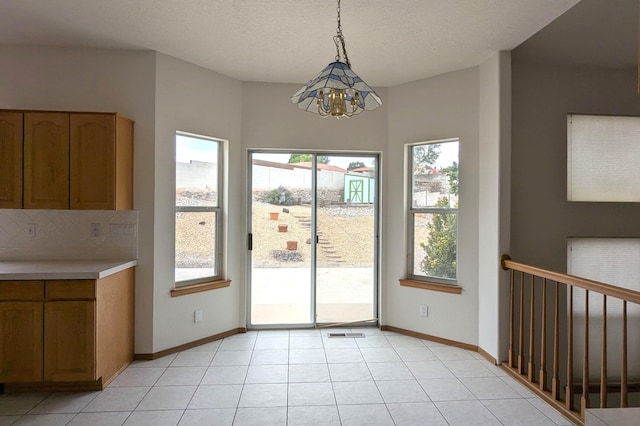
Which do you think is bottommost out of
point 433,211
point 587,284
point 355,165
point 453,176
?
point 587,284

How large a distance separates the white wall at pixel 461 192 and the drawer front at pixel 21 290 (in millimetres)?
3124

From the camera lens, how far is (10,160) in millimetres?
2863

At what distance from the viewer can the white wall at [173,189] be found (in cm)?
334

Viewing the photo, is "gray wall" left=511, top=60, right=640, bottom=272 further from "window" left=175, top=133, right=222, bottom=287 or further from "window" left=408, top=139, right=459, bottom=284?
"window" left=175, top=133, right=222, bottom=287

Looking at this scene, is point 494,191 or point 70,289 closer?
point 70,289

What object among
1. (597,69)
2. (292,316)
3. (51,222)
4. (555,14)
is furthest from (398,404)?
(597,69)

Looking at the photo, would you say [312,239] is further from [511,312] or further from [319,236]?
[511,312]

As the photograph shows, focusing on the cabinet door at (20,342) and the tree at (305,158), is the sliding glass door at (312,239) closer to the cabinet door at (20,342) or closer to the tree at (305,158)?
the tree at (305,158)

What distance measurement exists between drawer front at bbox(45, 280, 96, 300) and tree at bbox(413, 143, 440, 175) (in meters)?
3.19

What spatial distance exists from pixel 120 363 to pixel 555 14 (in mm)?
4266

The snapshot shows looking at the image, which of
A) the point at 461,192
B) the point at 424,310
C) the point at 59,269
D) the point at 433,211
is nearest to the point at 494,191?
the point at 461,192

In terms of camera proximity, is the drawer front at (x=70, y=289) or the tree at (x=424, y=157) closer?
the drawer front at (x=70, y=289)

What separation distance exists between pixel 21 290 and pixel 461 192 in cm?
376

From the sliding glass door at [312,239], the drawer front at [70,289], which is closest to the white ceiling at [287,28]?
the sliding glass door at [312,239]
